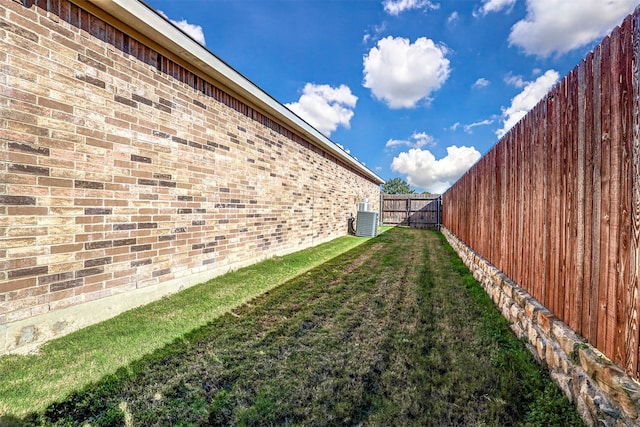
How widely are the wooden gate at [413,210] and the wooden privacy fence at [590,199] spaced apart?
13850 millimetres

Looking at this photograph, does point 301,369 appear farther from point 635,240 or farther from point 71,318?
point 71,318

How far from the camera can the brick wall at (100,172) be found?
2125 mm

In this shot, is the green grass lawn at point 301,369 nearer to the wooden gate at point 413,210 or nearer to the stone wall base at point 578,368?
the stone wall base at point 578,368

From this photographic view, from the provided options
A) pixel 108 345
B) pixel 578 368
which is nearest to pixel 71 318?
pixel 108 345

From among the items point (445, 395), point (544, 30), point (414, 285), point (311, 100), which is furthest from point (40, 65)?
point (311, 100)

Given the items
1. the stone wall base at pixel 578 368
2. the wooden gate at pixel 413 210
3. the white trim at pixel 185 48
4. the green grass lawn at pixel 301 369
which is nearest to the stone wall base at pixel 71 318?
the green grass lawn at pixel 301 369

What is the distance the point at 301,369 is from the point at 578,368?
5.65 ft

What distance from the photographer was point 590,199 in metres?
1.60

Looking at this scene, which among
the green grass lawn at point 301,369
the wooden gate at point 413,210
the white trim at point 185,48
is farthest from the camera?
the wooden gate at point 413,210

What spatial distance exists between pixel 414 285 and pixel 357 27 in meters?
6.89

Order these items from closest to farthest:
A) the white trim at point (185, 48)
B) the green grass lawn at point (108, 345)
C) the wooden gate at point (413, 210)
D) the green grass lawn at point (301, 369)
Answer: the green grass lawn at point (301, 369) → the green grass lawn at point (108, 345) → the white trim at point (185, 48) → the wooden gate at point (413, 210)

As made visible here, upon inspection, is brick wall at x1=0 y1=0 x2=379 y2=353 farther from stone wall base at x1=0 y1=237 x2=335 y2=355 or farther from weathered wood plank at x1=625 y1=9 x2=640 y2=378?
weathered wood plank at x1=625 y1=9 x2=640 y2=378

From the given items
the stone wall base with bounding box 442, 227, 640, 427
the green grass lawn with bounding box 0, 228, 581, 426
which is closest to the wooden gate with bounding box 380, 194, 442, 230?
the green grass lawn with bounding box 0, 228, 581, 426

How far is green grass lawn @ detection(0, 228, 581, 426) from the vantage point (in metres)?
1.49
